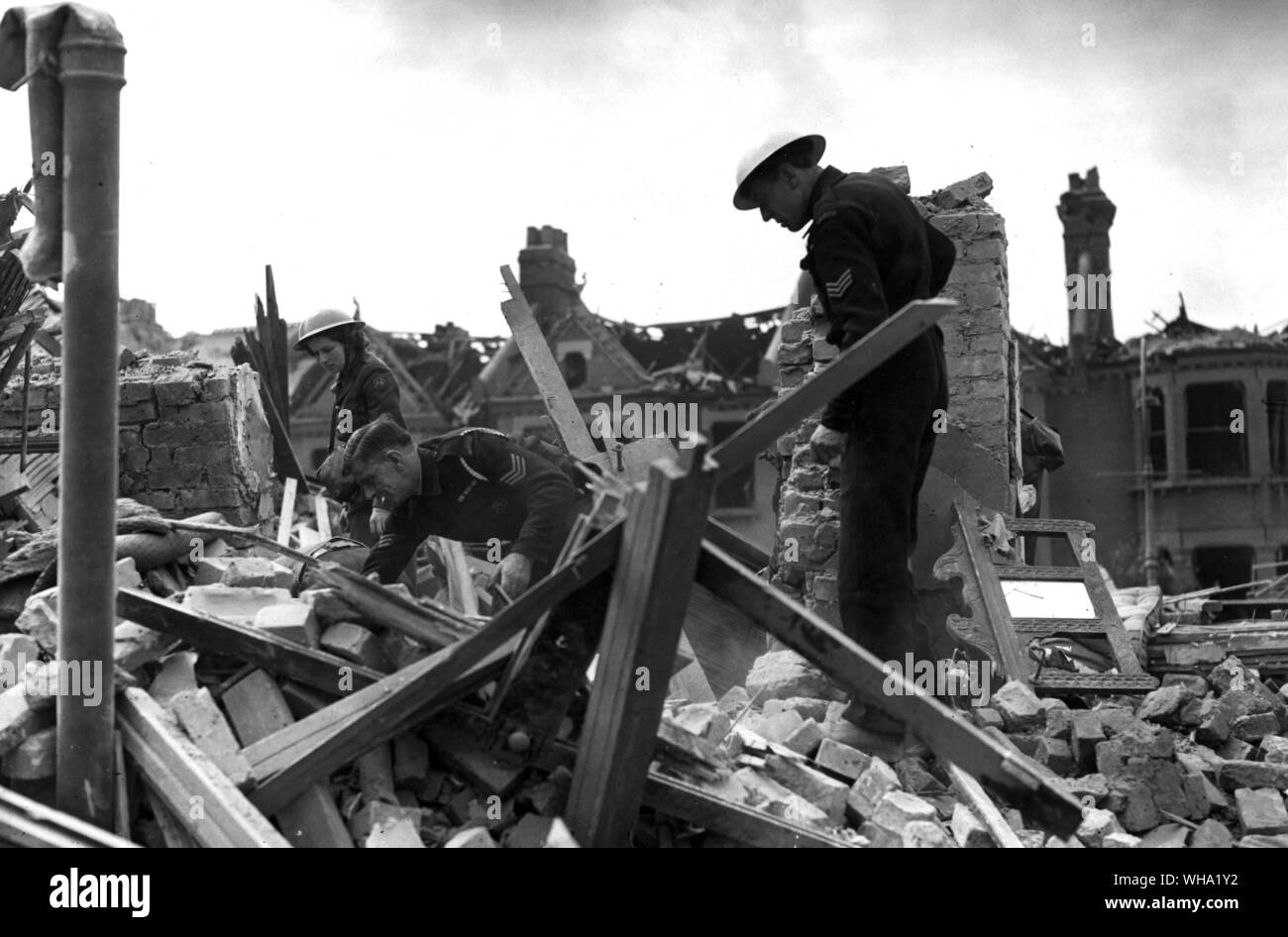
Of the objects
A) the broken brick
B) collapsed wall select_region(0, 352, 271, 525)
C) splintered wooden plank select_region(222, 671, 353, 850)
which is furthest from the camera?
collapsed wall select_region(0, 352, 271, 525)

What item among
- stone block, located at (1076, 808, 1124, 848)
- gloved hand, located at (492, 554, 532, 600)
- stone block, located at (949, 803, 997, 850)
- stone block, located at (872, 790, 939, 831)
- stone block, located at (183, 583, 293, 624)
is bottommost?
stone block, located at (1076, 808, 1124, 848)

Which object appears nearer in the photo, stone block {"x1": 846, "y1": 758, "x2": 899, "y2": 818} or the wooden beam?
stone block {"x1": 846, "y1": 758, "x2": 899, "y2": 818}

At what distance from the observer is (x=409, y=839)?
349 cm

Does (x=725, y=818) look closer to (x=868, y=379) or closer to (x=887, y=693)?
(x=887, y=693)

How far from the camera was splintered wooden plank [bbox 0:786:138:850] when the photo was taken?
3.33 metres

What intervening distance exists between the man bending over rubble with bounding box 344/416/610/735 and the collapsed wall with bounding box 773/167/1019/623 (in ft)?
4.15

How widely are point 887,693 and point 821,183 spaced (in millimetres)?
2221

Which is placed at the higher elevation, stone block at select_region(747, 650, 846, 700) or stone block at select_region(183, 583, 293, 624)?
stone block at select_region(183, 583, 293, 624)

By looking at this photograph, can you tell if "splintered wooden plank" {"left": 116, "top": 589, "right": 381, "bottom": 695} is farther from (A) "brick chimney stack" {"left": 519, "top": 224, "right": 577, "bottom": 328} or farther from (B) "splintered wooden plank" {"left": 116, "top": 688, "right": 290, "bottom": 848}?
(A) "brick chimney stack" {"left": 519, "top": 224, "right": 577, "bottom": 328}

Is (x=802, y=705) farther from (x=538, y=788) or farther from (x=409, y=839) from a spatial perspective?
(x=409, y=839)

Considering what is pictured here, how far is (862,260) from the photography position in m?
4.63

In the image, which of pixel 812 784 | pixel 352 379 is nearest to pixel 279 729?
pixel 812 784

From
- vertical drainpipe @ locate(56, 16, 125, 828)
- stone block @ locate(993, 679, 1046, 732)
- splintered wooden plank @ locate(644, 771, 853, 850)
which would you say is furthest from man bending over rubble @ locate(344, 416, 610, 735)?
vertical drainpipe @ locate(56, 16, 125, 828)
